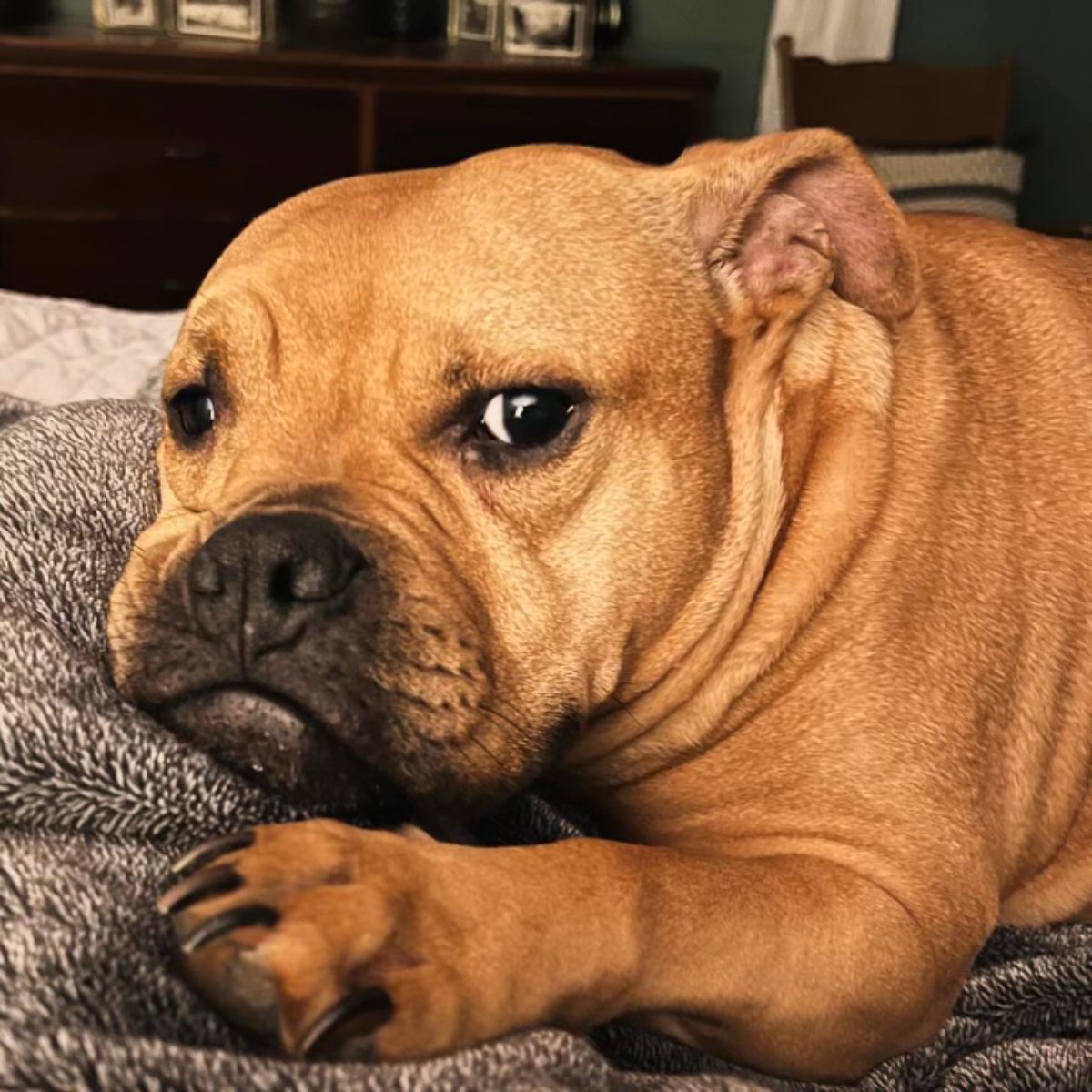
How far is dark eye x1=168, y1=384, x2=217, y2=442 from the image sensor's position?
146 cm

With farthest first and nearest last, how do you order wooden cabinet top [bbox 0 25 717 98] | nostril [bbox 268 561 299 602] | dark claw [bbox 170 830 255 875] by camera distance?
1. wooden cabinet top [bbox 0 25 717 98]
2. nostril [bbox 268 561 299 602]
3. dark claw [bbox 170 830 255 875]

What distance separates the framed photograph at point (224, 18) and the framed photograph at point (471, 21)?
2.45 ft

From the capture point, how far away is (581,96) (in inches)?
189

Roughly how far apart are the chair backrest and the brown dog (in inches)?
139

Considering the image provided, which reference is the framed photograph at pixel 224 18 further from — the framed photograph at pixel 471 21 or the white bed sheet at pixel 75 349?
the white bed sheet at pixel 75 349

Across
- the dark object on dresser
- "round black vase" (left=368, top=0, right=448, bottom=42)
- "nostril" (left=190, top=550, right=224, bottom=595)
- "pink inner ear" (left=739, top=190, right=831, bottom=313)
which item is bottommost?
"nostril" (left=190, top=550, right=224, bottom=595)

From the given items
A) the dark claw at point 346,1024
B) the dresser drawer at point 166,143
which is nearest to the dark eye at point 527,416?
the dark claw at point 346,1024

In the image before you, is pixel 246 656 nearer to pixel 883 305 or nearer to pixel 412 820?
pixel 412 820

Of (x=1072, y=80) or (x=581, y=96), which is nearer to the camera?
(x=581, y=96)

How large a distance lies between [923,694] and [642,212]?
57cm

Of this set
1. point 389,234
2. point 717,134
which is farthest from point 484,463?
point 717,134

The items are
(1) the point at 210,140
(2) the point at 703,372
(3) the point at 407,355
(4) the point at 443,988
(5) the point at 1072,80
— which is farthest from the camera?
(5) the point at 1072,80

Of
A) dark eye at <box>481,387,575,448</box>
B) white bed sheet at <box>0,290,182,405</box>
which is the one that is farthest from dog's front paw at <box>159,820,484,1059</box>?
white bed sheet at <box>0,290,182,405</box>

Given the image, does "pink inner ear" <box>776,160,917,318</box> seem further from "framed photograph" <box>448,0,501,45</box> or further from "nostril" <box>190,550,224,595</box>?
"framed photograph" <box>448,0,501,45</box>
